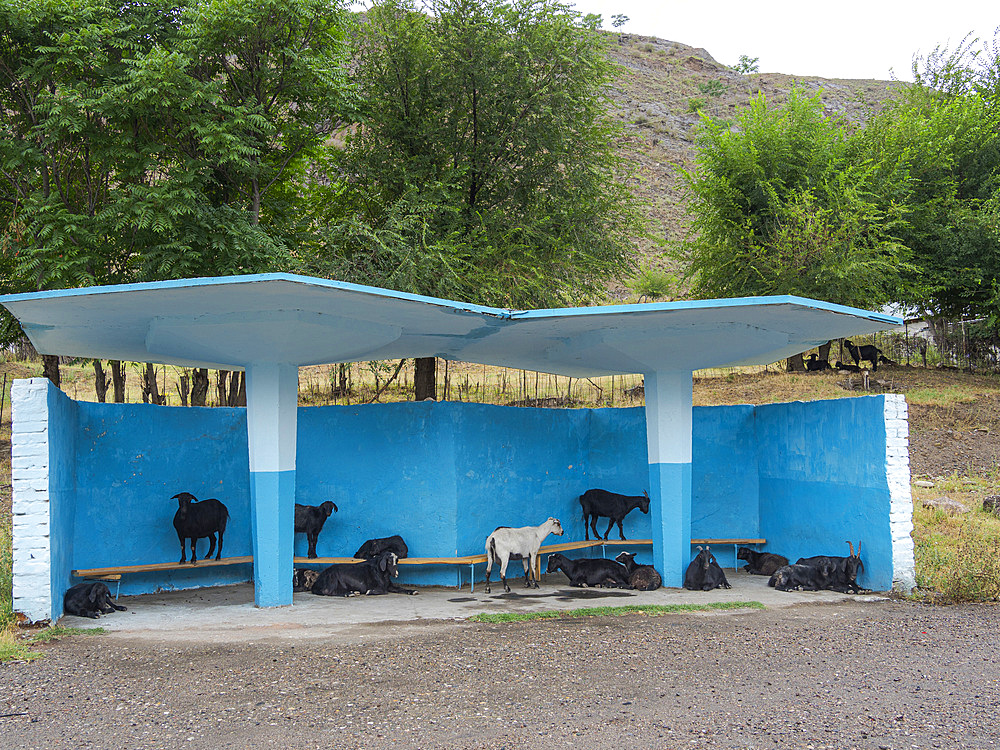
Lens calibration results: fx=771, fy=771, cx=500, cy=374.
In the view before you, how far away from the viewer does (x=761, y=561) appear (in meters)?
10.9

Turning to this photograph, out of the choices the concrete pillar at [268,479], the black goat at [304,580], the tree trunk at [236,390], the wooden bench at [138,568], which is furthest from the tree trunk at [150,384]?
the concrete pillar at [268,479]

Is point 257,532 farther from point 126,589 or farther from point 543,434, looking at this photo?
point 543,434

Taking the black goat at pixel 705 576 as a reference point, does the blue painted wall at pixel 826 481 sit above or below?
above

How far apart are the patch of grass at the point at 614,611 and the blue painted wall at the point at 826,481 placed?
72.1 inches

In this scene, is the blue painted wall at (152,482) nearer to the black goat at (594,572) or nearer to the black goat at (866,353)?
the black goat at (594,572)

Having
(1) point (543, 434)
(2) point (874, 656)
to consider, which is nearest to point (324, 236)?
(1) point (543, 434)

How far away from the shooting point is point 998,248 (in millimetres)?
22172

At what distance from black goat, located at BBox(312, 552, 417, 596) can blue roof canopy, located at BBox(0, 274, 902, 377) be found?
2561 millimetres

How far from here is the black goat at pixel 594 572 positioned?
9859 millimetres

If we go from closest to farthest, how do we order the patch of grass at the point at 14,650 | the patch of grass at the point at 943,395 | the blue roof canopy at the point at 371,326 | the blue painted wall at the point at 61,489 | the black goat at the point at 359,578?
the patch of grass at the point at 14,650 → the blue roof canopy at the point at 371,326 → the blue painted wall at the point at 61,489 → the black goat at the point at 359,578 → the patch of grass at the point at 943,395

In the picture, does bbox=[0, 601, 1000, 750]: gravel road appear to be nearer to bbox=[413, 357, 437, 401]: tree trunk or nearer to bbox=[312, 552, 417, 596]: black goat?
bbox=[312, 552, 417, 596]: black goat

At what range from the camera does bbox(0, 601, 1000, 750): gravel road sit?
15.1 feet

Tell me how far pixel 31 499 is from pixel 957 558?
408 inches

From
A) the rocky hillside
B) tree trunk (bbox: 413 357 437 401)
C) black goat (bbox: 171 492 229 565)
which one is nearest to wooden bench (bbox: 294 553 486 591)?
black goat (bbox: 171 492 229 565)
